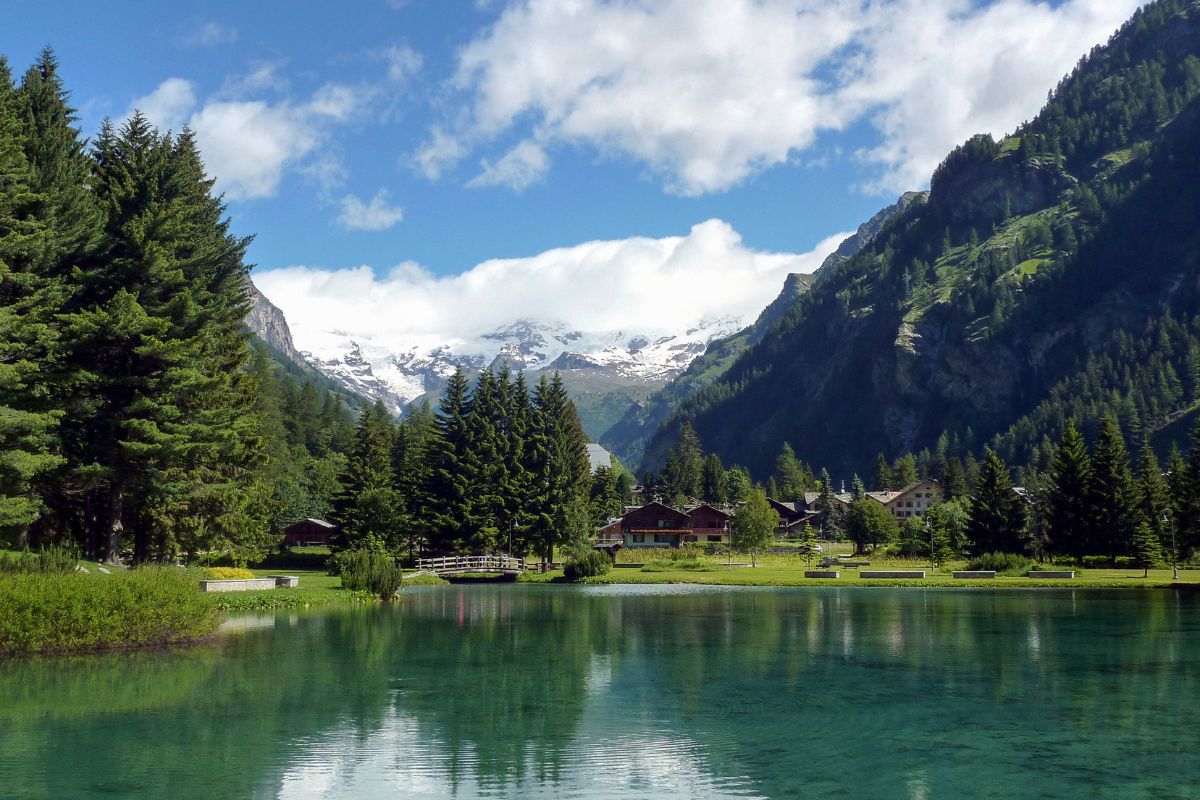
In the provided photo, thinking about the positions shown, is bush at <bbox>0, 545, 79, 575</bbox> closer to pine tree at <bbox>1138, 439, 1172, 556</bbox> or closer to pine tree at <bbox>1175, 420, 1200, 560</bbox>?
pine tree at <bbox>1138, 439, 1172, 556</bbox>

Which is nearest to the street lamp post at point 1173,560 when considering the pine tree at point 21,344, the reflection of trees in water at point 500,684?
the reflection of trees in water at point 500,684

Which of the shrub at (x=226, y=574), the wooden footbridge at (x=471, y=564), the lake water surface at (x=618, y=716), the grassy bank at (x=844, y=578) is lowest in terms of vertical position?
the grassy bank at (x=844, y=578)

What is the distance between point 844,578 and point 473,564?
31.8 meters

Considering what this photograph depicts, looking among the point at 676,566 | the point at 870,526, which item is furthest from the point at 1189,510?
the point at 676,566

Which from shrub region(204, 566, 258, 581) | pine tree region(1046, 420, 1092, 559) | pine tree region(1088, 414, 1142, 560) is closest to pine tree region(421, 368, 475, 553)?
shrub region(204, 566, 258, 581)

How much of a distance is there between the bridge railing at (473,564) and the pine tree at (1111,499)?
50809 mm

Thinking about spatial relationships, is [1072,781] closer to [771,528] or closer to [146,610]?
[146,610]

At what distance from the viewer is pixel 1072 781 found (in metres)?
14.6

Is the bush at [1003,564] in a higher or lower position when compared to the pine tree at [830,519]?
lower

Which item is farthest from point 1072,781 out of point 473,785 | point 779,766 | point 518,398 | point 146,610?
point 518,398

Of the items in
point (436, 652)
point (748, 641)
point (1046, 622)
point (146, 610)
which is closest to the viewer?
point (146, 610)

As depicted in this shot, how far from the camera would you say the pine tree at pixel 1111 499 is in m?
84.4

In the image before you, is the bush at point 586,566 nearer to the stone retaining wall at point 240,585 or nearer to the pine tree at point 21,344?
the stone retaining wall at point 240,585

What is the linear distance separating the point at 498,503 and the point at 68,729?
73.8 metres
